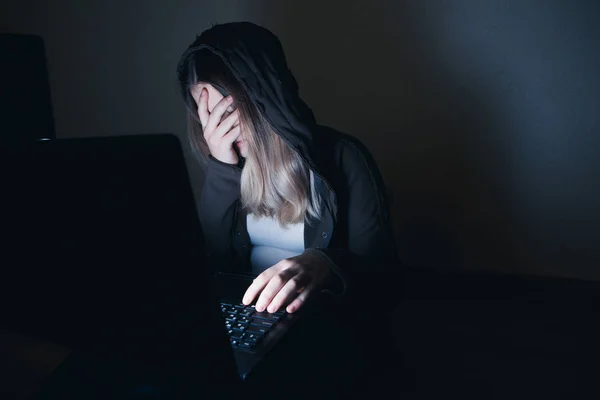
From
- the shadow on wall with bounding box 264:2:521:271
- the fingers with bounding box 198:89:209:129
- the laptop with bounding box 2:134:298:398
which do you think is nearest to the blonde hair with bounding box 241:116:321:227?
the fingers with bounding box 198:89:209:129

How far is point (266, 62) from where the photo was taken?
3.38ft

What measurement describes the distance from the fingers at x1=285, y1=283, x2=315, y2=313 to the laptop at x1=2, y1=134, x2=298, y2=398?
266 mm

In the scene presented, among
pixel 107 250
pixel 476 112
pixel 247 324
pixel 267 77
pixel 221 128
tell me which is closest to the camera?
pixel 107 250

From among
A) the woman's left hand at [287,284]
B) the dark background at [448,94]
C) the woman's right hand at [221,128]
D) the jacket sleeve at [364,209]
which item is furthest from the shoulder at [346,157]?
the dark background at [448,94]

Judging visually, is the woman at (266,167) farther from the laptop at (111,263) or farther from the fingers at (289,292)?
the laptop at (111,263)

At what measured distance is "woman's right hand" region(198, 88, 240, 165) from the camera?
1136mm

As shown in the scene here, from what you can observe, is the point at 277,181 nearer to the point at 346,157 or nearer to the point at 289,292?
the point at 346,157

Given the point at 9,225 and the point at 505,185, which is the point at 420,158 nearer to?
the point at 505,185

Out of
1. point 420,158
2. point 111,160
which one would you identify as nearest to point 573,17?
point 420,158

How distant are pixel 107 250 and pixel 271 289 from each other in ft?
1.16

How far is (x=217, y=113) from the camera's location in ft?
3.76

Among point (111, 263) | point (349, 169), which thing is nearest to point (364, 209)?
point (349, 169)

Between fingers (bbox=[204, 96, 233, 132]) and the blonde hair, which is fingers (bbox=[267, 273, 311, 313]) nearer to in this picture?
the blonde hair

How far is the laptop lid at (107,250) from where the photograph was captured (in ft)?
1.16
